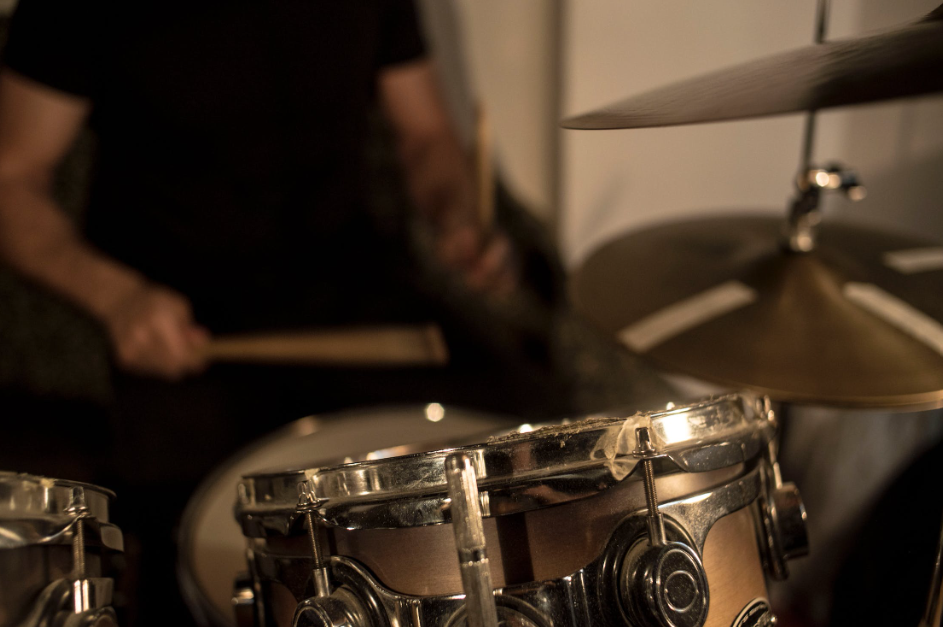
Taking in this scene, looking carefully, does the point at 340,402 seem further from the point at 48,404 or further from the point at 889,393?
the point at 889,393

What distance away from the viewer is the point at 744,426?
38 centimetres

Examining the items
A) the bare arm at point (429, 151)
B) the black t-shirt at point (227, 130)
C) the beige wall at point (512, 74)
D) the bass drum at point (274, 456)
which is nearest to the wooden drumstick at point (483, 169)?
the bare arm at point (429, 151)

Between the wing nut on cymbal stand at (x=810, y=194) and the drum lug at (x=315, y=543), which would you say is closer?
the drum lug at (x=315, y=543)

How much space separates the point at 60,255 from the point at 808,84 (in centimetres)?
90

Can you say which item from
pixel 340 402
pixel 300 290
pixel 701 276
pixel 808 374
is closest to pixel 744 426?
pixel 808 374

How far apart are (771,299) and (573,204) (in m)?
0.73

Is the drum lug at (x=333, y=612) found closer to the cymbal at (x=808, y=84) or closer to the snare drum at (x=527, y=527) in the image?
the snare drum at (x=527, y=527)

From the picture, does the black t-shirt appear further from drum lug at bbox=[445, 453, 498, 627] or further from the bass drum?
drum lug at bbox=[445, 453, 498, 627]

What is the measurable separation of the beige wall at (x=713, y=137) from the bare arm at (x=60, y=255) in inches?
32.4

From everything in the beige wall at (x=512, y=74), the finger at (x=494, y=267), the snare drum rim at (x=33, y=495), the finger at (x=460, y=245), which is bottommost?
the snare drum rim at (x=33, y=495)

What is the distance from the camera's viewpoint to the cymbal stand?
2.09 ft

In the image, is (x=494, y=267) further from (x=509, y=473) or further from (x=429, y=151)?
(x=509, y=473)

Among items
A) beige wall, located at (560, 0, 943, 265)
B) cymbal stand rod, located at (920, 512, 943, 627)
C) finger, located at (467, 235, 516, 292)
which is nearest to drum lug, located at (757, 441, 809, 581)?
cymbal stand rod, located at (920, 512, 943, 627)

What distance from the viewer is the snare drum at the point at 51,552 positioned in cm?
32
